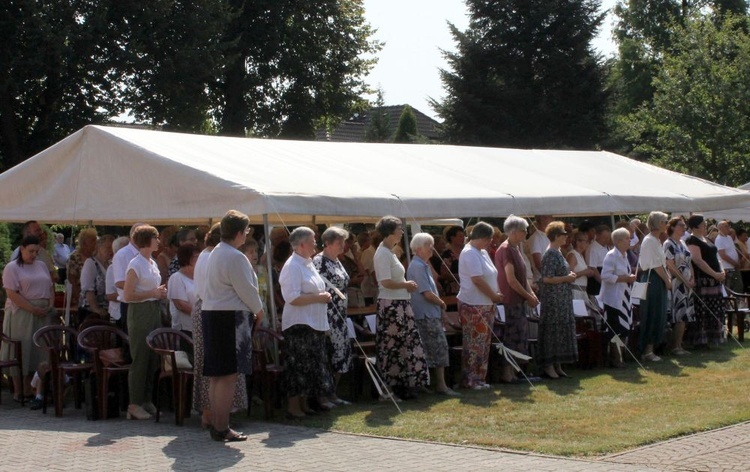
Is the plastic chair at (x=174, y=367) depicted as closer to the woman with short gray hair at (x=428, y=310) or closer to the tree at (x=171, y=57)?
the woman with short gray hair at (x=428, y=310)

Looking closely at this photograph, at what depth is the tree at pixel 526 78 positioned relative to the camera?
113ft

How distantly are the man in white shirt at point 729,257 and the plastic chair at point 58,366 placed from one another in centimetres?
1213

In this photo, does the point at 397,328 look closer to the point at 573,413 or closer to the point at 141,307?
the point at 573,413

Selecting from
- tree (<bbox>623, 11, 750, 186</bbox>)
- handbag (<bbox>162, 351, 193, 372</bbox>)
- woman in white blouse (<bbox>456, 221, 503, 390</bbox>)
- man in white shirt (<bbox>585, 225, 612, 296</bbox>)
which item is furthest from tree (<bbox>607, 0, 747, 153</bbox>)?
handbag (<bbox>162, 351, 193, 372</bbox>)

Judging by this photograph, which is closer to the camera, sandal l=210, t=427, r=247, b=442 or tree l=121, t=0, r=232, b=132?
sandal l=210, t=427, r=247, b=442

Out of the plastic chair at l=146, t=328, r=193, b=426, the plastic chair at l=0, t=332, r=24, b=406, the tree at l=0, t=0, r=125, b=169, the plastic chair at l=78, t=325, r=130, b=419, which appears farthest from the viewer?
the tree at l=0, t=0, r=125, b=169

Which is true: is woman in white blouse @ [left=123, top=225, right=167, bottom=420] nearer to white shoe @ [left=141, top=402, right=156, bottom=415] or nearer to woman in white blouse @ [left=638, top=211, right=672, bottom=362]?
white shoe @ [left=141, top=402, right=156, bottom=415]

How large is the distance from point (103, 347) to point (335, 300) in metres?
2.24

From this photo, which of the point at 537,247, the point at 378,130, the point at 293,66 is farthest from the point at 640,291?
the point at 378,130

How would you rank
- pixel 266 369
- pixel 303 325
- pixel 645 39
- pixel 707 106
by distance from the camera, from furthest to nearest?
pixel 645 39, pixel 707 106, pixel 266 369, pixel 303 325

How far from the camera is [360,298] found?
13.1 metres

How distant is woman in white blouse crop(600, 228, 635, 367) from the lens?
12969 mm

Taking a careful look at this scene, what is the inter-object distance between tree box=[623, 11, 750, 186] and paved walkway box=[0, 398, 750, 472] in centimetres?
2229

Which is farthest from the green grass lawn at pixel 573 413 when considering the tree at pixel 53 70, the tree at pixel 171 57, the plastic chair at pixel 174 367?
the tree at pixel 171 57
